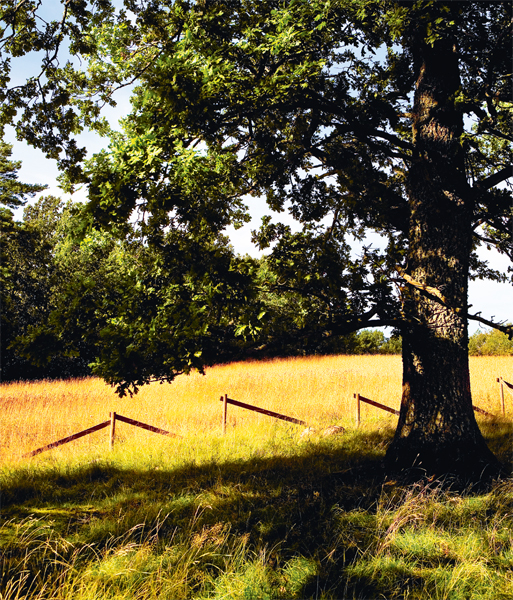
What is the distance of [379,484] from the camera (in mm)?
6707

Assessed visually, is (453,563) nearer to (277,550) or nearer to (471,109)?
(277,550)

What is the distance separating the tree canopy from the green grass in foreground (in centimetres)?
130

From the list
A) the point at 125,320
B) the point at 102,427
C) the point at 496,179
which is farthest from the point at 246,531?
the point at 496,179

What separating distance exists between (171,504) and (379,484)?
319cm

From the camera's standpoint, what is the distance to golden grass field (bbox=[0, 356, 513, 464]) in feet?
35.7

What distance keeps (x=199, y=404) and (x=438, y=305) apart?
8.65 metres

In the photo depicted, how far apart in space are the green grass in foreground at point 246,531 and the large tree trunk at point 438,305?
66cm

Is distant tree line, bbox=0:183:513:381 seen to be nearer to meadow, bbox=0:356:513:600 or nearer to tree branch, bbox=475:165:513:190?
meadow, bbox=0:356:513:600

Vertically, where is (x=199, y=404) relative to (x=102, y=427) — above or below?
below

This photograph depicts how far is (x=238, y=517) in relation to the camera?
5957 mm

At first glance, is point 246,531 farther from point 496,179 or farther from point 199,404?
point 199,404

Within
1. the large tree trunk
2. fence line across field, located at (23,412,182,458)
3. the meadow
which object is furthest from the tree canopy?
fence line across field, located at (23,412,182,458)

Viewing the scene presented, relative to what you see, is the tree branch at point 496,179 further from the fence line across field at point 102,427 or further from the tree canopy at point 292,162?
the fence line across field at point 102,427

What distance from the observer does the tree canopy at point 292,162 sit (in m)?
5.51
